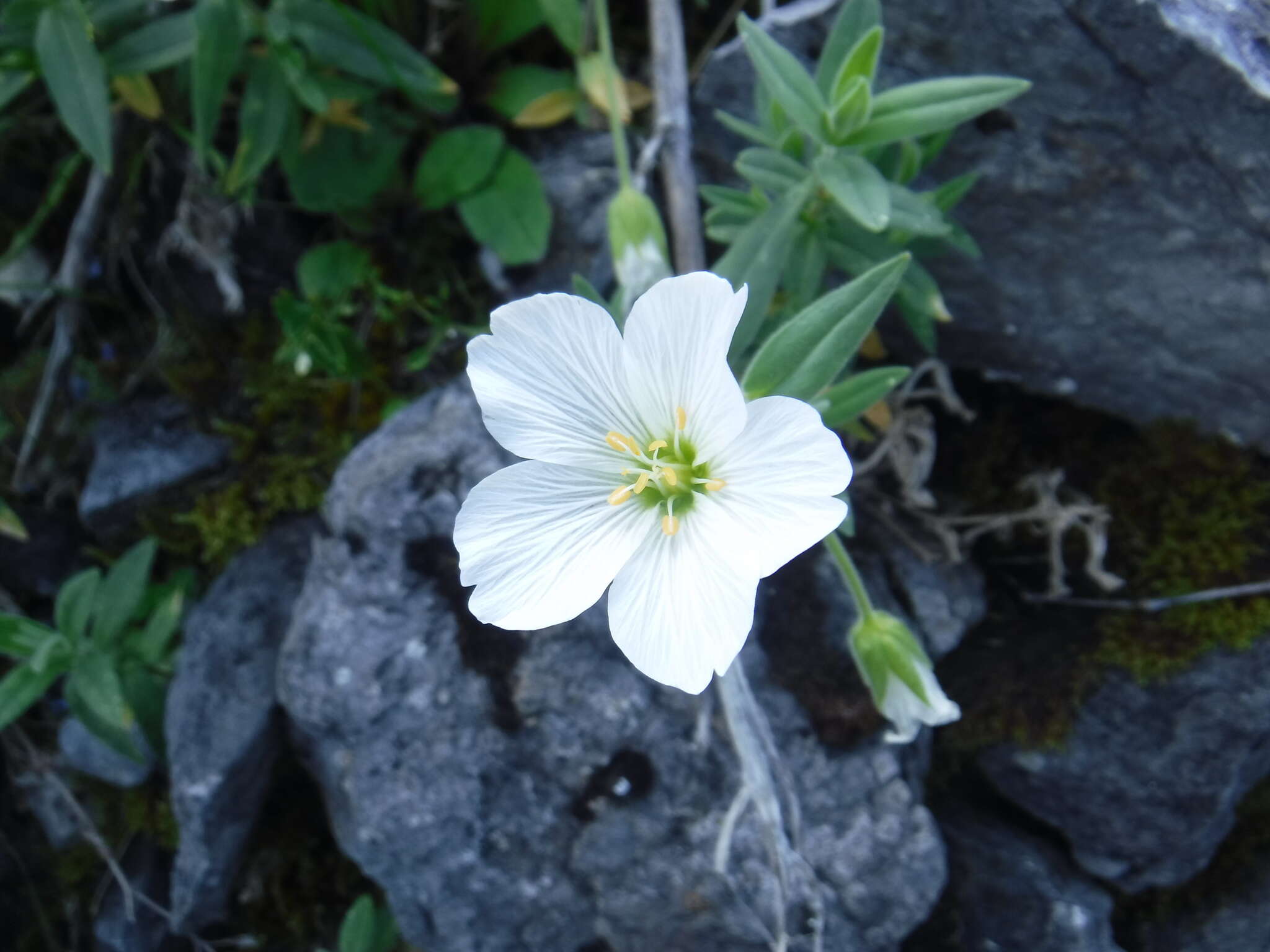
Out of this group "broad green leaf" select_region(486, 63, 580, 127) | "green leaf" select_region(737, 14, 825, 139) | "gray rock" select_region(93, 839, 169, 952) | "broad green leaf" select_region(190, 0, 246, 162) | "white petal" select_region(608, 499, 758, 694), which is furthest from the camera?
"broad green leaf" select_region(486, 63, 580, 127)

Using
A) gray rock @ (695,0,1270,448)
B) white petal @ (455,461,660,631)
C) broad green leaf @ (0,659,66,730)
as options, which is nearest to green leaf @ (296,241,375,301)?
gray rock @ (695,0,1270,448)

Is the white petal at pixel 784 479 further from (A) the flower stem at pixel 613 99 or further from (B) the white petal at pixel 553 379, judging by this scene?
(A) the flower stem at pixel 613 99

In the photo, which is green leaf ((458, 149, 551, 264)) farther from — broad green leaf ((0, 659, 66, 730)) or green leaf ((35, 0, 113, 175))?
broad green leaf ((0, 659, 66, 730))

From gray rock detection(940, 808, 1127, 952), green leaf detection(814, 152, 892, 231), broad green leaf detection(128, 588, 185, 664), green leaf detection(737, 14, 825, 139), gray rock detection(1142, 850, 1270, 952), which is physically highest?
green leaf detection(737, 14, 825, 139)

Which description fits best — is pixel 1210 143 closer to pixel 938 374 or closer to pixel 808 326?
pixel 938 374

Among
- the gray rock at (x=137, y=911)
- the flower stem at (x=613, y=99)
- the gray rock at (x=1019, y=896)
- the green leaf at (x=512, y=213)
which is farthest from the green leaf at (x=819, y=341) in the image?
the gray rock at (x=137, y=911)
